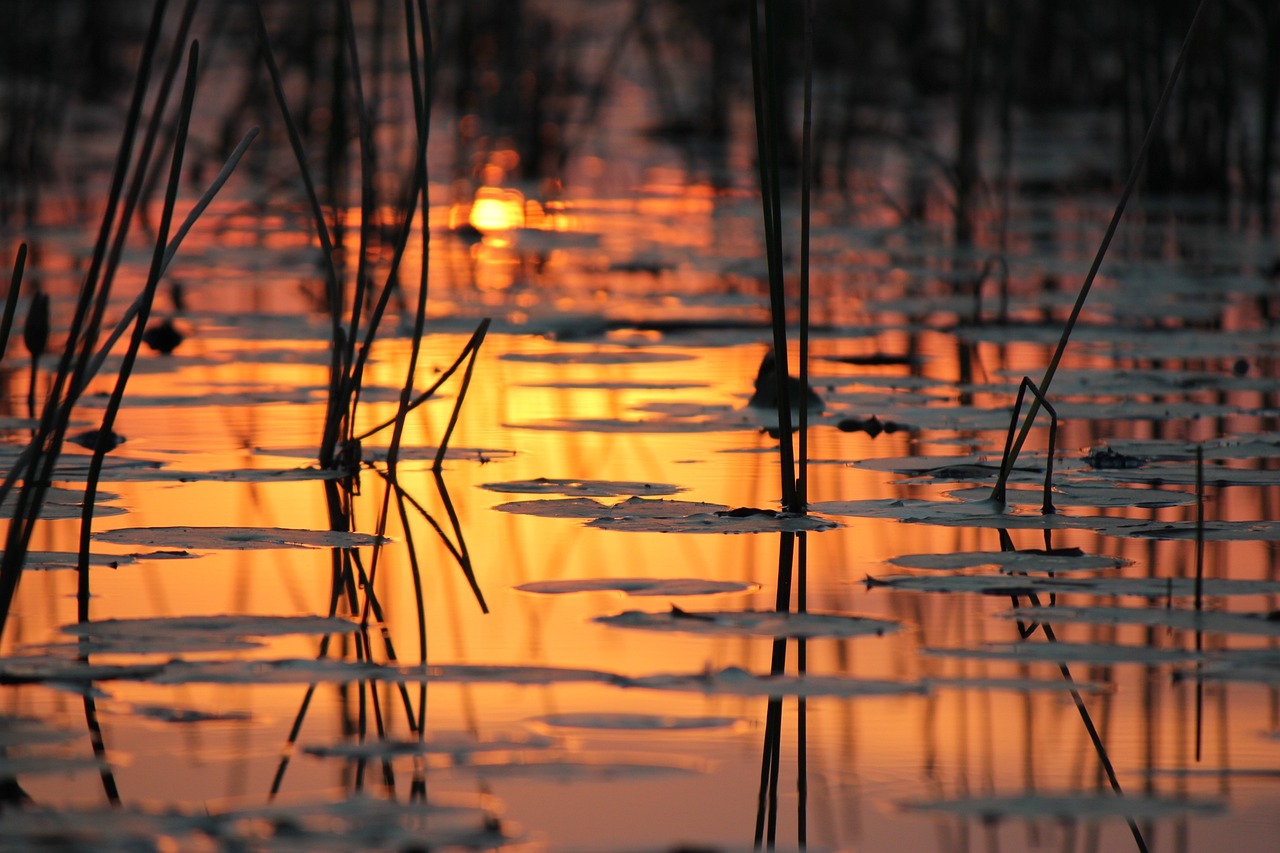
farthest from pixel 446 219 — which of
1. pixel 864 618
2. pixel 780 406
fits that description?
pixel 864 618

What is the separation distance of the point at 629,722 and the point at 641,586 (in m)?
0.43

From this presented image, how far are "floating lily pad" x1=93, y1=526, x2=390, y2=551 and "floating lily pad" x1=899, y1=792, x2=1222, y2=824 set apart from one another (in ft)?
3.06

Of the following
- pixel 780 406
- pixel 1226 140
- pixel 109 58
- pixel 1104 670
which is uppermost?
Result: pixel 109 58

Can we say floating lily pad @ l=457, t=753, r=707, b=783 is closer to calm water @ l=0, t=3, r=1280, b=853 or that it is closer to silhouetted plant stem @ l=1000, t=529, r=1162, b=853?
calm water @ l=0, t=3, r=1280, b=853

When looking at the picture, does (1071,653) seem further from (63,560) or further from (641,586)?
(63,560)

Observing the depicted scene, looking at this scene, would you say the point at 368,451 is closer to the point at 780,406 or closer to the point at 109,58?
the point at 780,406

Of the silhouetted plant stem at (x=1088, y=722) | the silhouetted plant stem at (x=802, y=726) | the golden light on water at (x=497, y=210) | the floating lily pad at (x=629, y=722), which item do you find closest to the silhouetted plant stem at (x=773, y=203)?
the silhouetted plant stem at (x=802, y=726)

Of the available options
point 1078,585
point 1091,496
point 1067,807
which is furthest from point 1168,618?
point 1091,496

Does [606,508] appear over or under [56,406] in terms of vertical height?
under

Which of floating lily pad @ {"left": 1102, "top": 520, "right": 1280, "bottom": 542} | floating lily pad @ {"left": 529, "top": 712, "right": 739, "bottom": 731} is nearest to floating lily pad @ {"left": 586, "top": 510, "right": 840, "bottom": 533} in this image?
floating lily pad @ {"left": 1102, "top": 520, "right": 1280, "bottom": 542}

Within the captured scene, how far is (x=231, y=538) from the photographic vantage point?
216cm

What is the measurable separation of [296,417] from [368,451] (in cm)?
38

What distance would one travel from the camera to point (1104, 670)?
1738 millimetres

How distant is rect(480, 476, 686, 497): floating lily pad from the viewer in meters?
2.49
